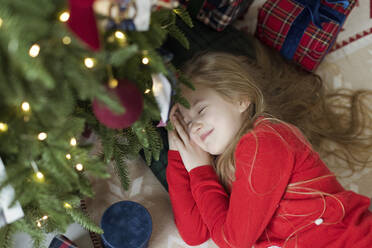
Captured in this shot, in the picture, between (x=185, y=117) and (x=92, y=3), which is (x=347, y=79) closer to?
(x=185, y=117)

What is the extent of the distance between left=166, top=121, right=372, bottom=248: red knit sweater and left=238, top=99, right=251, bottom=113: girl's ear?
9cm

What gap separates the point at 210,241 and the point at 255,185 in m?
0.45

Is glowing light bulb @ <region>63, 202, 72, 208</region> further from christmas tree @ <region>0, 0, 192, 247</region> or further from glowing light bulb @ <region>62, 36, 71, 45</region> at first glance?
glowing light bulb @ <region>62, 36, 71, 45</region>

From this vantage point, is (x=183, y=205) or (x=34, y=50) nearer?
(x=34, y=50)

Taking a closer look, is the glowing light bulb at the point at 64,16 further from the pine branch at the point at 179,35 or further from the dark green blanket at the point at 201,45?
the dark green blanket at the point at 201,45

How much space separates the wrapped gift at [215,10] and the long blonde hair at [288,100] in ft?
0.63

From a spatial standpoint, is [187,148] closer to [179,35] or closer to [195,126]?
[195,126]

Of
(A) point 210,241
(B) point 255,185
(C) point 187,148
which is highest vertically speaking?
(B) point 255,185

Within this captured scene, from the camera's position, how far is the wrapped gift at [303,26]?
1.61 m

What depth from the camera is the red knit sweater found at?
3.77 feet

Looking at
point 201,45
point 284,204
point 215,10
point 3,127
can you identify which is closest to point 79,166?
point 3,127

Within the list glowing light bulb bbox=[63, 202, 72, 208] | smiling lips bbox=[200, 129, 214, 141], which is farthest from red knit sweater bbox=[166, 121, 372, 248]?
glowing light bulb bbox=[63, 202, 72, 208]

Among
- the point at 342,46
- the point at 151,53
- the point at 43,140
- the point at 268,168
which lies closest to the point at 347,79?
the point at 342,46

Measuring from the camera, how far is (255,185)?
1140 millimetres
